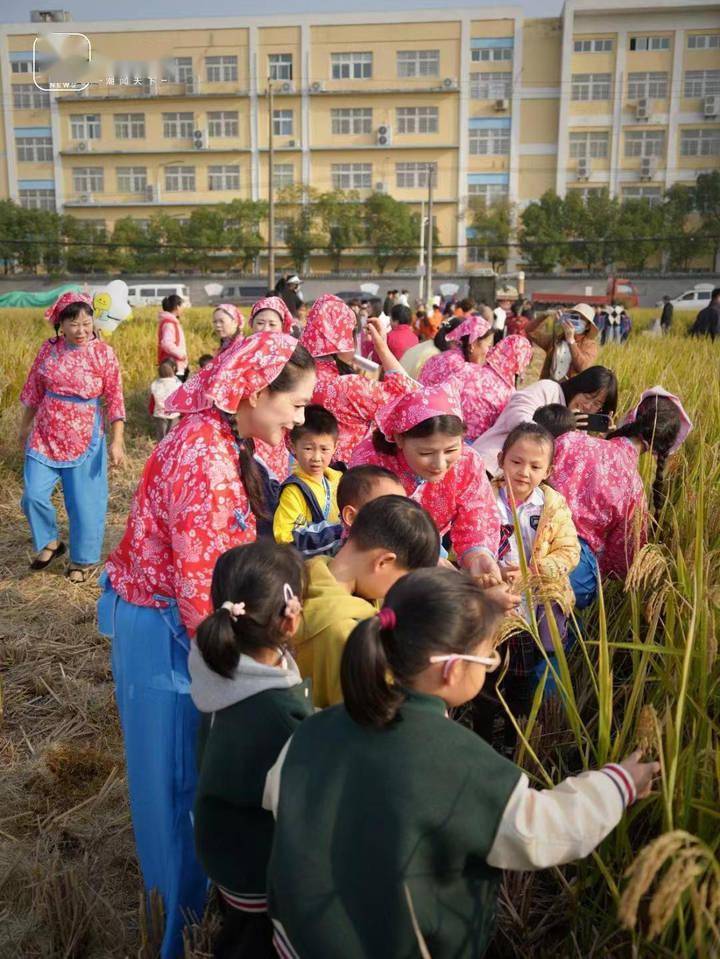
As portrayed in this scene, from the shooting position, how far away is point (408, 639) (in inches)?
53.4

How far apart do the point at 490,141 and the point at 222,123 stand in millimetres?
14780

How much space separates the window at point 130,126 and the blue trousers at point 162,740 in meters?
53.0

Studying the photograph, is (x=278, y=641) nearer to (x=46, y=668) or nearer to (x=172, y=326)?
(x=46, y=668)

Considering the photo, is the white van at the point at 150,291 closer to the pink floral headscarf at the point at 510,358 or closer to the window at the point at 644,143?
the window at the point at 644,143

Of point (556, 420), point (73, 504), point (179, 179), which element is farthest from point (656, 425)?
point (179, 179)

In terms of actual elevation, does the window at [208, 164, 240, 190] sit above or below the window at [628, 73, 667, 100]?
below

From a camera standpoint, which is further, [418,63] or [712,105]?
[418,63]

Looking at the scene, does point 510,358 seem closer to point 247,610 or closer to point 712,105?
point 247,610

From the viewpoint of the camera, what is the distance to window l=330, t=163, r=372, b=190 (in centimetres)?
4878

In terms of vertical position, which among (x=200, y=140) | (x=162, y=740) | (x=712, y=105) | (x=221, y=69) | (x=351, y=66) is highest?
(x=351, y=66)

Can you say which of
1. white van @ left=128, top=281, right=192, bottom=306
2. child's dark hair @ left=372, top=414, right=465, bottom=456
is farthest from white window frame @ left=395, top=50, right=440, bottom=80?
child's dark hair @ left=372, top=414, right=465, bottom=456

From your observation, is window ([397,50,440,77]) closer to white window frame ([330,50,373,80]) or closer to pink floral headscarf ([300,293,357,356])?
white window frame ([330,50,373,80])

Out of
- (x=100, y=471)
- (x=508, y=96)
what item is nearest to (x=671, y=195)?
(x=508, y=96)

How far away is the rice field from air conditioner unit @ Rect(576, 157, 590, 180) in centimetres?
4546
